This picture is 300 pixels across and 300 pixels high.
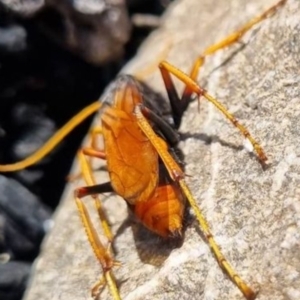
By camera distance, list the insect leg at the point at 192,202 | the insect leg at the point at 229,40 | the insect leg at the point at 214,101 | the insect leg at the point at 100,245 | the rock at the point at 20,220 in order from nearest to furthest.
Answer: the insect leg at the point at 192,202, the insect leg at the point at 214,101, the insect leg at the point at 100,245, the insect leg at the point at 229,40, the rock at the point at 20,220

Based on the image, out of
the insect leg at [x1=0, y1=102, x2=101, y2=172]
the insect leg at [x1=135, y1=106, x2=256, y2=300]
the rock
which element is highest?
the insect leg at [x1=0, y1=102, x2=101, y2=172]

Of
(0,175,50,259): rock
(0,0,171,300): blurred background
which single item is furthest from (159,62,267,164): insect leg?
(0,175,50,259): rock

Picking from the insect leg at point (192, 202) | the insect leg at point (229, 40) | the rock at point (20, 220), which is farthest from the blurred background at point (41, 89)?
the insect leg at point (192, 202)

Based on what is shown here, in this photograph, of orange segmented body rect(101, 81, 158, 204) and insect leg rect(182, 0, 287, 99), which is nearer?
orange segmented body rect(101, 81, 158, 204)

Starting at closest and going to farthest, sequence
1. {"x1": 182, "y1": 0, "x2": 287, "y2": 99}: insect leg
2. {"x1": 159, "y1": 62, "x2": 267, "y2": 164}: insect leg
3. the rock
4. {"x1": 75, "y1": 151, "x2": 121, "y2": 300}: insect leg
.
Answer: {"x1": 159, "y1": 62, "x2": 267, "y2": 164}: insect leg < {"x1": 75, "y1": 151, "x2": 121, "y2": 300}: insect leg < {"x1": 182, "y1": 0, "x2": 287, "y2": 99}: insect leg < the rock

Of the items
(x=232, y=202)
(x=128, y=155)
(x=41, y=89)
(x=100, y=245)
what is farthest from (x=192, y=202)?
(x=41, y=89)

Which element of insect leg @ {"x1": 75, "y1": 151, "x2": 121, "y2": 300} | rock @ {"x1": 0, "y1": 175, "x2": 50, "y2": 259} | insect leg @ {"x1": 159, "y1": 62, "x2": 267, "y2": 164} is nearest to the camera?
insect leg @ {"x1": 159, "y1": 62, "x2": 267, "y2": 164}

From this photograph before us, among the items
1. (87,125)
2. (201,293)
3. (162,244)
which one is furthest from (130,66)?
(201,293)

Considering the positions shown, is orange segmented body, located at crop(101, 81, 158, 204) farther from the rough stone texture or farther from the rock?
the rock

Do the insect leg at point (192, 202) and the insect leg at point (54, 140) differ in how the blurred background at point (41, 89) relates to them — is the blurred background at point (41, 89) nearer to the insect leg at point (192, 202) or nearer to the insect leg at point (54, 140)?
the insect leg at point (54, 140)
